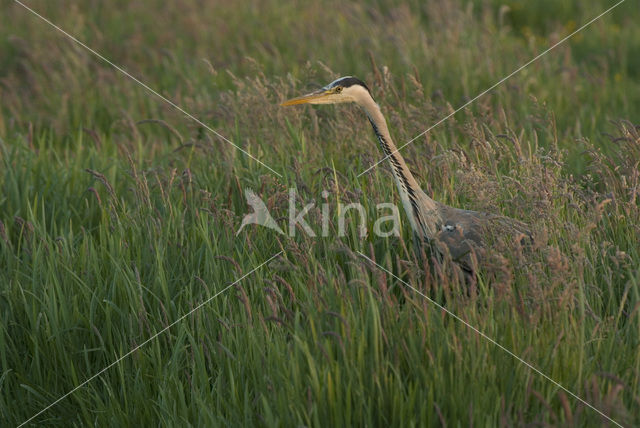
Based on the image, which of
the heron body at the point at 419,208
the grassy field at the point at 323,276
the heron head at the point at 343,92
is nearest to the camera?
the grassy field at the point at 323,276

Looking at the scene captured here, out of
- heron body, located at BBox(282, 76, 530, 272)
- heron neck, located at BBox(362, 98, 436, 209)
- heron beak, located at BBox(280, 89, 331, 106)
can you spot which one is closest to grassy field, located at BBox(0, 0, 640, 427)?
heron body, located at BBox(282, 76, 530, 272)

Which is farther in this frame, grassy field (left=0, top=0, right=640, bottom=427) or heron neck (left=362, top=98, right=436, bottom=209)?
heron neck (left=362, top=98, right=436, bottom=209)

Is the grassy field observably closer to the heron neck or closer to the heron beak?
the heron neck

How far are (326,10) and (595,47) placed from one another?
3.45m

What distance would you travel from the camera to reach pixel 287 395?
9.81 ft

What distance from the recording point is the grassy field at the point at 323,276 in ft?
9.96

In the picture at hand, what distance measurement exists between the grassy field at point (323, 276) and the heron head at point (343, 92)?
1.40 ft

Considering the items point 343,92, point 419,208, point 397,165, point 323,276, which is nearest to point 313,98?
point 343,92

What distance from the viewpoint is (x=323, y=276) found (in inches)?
136

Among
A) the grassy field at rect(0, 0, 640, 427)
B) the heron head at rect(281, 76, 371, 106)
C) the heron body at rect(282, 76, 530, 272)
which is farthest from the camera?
the heron head at rect(281, 76, 371, 106)

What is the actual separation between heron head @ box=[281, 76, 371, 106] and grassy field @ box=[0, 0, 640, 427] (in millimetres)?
426

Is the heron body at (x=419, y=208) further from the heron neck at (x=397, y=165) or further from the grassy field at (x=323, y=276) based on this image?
the grassy field at (x=323, y=276)

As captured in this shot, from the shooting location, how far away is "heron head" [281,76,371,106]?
406cm

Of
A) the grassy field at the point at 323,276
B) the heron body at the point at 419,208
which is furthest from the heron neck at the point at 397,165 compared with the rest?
the grassy field at the point at 323,276
